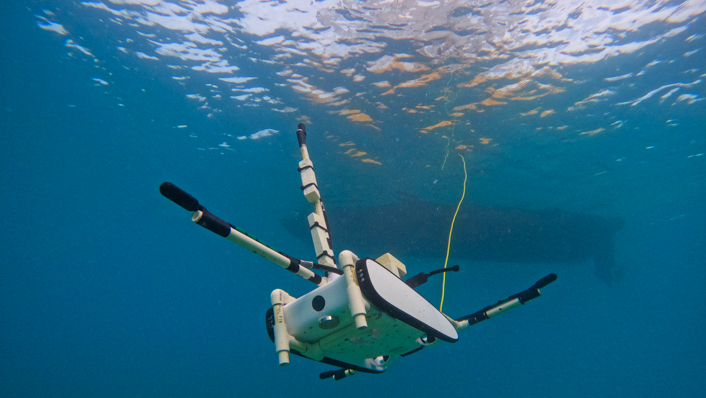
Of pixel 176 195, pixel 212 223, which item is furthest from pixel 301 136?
pixel 176 195

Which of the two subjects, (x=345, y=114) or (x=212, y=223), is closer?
(x=212, y=223)

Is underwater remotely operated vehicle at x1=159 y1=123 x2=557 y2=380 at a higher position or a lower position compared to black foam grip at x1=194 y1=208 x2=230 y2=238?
lower

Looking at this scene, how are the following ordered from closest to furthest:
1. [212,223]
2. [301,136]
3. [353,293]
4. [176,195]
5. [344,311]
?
[176,195] < [212,223] < [353,293] < [344,311] < [301,136]

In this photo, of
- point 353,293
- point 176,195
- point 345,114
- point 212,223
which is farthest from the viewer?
point 345,114

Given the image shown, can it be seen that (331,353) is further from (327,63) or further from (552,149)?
(552,149)

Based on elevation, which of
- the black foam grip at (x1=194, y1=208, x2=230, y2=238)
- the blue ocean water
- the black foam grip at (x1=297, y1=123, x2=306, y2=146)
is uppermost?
the blue ocean water

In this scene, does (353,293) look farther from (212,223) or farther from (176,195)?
(176,195)

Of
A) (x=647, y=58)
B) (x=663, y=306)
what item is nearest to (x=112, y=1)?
(x=647, y=58)

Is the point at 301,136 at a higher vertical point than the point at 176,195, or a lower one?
higher

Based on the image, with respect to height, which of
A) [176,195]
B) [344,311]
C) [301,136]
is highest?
[301,136]

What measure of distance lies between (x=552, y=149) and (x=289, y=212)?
1456cm

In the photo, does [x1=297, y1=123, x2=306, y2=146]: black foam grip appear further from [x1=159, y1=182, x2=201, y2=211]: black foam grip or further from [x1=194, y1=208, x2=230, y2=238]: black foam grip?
[x1=159, y1=182, x2=201, y2=211]: black foam grip

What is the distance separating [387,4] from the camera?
340 inches

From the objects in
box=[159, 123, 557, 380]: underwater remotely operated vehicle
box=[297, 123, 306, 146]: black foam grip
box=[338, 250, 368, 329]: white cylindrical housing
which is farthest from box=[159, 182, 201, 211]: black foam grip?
box=[297, 123, 306, 146]: black foam grip
